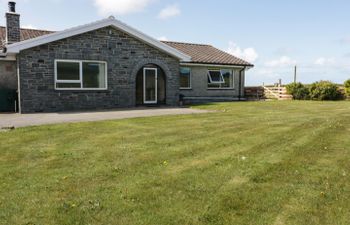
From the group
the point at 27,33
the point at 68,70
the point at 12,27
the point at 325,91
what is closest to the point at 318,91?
the point at 325,91

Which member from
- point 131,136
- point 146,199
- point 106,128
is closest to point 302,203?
point 146,199

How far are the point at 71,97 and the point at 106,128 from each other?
7298 millimetres

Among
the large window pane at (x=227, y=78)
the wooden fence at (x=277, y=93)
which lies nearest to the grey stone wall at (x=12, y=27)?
the large window pane at (x=227, y=78)

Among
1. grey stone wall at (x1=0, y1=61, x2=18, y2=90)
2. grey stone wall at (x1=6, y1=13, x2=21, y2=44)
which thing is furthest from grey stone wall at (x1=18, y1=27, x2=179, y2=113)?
grey stone wall at (x1=6, y1=13, x2=21, y2=44)

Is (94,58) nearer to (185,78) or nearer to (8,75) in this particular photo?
(8,75)

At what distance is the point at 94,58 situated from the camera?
690 inches

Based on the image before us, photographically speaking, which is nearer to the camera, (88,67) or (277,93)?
(88,67)

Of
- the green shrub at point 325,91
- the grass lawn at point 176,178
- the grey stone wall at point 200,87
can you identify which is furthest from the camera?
the green shrub at point 325,91

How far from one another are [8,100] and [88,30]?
5.21 metres

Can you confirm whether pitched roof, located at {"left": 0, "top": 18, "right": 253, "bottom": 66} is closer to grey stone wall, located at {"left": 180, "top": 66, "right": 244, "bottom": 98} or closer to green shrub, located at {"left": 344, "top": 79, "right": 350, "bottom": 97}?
grey stone wall, located at {"left": 180, "top": 66, "right": 244, "bottom": 98}

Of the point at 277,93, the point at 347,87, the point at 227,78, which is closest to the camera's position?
the point at 347,87

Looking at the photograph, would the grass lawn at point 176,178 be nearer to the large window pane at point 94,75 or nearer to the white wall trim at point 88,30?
the white wall trim at point 88,30

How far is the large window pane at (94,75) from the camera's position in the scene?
1752 centimetres

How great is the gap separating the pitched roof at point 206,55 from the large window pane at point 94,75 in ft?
25.5
